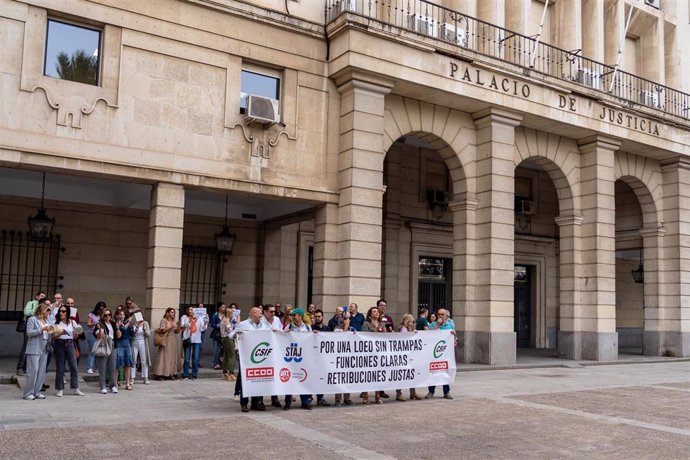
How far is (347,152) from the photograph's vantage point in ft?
54.3

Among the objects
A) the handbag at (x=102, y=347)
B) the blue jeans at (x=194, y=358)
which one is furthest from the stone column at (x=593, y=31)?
the handbag at (x=102, y=347)

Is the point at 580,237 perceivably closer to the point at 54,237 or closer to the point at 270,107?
the point at 270,107

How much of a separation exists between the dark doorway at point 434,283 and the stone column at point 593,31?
28.1 feet

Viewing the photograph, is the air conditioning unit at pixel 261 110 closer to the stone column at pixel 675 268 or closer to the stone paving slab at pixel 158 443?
the stone paving slab at pixel 158 443

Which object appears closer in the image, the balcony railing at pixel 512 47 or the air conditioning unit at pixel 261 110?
the air conditioning unit at pixel 261 110

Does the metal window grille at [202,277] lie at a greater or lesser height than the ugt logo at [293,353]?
greater

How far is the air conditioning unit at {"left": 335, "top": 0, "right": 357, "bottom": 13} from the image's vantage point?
1665cm

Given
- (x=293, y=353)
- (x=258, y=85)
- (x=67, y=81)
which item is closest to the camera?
(x=293, y=353)

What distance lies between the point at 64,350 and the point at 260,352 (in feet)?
12.4

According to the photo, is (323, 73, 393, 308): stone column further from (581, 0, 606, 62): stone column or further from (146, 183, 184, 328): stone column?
(581, 0, 606, 62): stone column

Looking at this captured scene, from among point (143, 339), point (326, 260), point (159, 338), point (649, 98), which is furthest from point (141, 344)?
point (649, 98)

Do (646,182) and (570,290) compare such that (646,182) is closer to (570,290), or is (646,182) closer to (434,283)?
(570,290)

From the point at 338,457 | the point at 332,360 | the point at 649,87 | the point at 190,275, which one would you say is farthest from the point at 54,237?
the point at 649,87

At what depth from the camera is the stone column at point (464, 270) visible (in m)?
18.5
